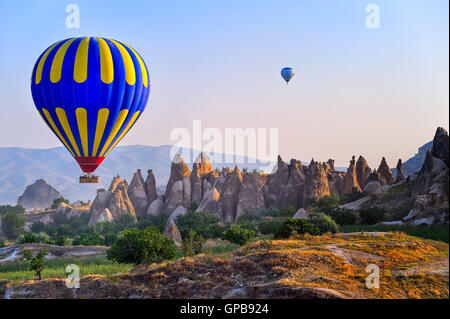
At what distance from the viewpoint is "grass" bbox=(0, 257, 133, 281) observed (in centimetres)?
3019

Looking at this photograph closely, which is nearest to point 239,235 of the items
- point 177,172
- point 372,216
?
point 372,216

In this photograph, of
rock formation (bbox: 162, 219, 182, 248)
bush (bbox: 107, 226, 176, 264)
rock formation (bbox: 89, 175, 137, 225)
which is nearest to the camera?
bush (bbox: 107, 226, 176, 264)

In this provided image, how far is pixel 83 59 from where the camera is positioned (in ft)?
112

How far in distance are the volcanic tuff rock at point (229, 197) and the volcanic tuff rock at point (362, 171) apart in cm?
1579

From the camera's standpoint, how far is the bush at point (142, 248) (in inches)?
1170

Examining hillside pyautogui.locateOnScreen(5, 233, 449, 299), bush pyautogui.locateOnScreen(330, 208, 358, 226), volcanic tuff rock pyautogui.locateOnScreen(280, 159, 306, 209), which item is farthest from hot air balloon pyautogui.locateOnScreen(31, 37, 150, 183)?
volcanic tuff rock pyautogui.locateOnScreen(280, 159, 306, 209)

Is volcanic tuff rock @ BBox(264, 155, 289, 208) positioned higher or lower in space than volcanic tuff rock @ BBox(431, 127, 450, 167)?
lower

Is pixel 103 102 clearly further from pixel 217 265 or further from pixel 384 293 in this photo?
pixel 384 293

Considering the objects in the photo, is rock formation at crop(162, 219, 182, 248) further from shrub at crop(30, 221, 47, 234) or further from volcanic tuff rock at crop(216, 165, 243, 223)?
shrub at crop(30, 221, 47, 234)

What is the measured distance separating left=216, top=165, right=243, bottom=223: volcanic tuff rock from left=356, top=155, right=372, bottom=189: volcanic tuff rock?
15795 millimetres

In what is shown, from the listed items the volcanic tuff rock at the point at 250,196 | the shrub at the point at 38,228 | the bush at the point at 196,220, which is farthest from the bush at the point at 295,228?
the shrub at the point at 38,228

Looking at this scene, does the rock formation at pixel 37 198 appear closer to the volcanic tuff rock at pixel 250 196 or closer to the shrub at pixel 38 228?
the shrub at pixel 38 228

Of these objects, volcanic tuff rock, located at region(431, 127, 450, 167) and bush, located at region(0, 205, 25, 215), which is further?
bush, located at region(0, 205, 25, 215)
